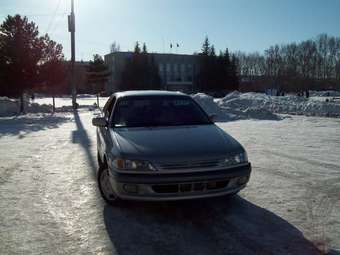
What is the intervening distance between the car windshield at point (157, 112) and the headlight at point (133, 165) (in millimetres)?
1199

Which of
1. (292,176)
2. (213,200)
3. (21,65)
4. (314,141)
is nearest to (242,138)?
(314,141)

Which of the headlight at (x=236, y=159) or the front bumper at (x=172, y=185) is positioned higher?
the headlight at (x=236, y=159)

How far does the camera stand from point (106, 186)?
5934mm

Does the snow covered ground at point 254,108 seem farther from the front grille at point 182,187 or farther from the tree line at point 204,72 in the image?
the tree line at point 204,72

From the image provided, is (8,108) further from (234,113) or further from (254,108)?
(254,108)

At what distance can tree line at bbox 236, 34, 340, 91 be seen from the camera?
11356cm

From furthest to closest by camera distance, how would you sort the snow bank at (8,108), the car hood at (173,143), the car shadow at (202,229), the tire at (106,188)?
the snow bank at (8,108) < the tire at (106,188) < the car hood at (173,143) < the car shadow at (202,229)

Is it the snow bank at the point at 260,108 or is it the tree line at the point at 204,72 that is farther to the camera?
the tree line at the point at 204,72

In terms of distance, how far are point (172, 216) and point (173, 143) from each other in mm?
946

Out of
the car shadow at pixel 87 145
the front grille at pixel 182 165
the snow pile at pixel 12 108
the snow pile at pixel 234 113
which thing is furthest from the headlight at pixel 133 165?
the snow pile at pixel 12 108

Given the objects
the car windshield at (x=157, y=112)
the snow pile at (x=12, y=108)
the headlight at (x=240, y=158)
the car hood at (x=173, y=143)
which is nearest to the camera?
the car hood at (x=173, y=143)

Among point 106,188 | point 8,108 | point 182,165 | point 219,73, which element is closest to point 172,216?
point 182,165

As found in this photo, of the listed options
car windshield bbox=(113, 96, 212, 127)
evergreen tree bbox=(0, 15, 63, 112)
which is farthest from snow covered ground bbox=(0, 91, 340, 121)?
car windshield bbox=(113, 96, 212, 127)

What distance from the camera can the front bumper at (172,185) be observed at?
500 cm
